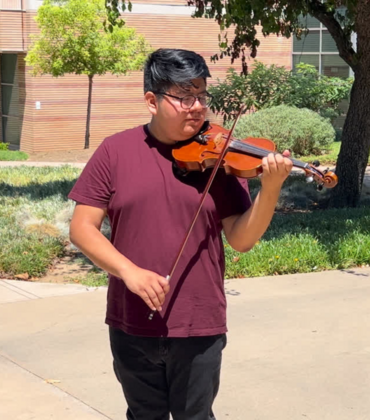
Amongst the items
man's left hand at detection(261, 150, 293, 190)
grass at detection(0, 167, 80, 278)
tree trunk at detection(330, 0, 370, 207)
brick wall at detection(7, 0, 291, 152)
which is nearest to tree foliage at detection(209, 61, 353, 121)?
brick wall at detection(7, 0, 291, 152)

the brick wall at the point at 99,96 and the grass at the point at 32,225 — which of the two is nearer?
the grass at the point at 32,225

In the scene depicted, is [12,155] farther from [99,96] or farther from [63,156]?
[99,96]

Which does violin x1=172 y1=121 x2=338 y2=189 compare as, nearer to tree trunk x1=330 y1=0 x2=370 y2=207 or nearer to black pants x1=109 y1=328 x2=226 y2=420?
black pants x1=109 y1=328 x2=226 y2=420

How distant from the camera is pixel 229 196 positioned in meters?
2.83

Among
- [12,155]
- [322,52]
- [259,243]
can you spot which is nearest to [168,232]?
[259,243]

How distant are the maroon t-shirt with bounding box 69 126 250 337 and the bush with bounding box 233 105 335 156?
13.4 m

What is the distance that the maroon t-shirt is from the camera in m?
2.75

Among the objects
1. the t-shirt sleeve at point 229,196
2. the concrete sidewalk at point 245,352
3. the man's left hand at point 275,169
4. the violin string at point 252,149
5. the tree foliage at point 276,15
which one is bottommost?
the concrete sidewalk at point 245,352

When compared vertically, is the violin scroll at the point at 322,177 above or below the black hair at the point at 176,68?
below

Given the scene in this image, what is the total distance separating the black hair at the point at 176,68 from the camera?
273 centimetres

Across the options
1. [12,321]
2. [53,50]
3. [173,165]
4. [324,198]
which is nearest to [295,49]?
[53,50]

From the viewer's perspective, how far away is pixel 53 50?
19.3 metres

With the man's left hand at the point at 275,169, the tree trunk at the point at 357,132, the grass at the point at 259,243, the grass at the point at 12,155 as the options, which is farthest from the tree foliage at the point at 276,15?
the grass at the point at 12,155

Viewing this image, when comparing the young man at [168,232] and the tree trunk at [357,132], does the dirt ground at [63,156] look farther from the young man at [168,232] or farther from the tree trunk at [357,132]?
the young man at [168,232]
